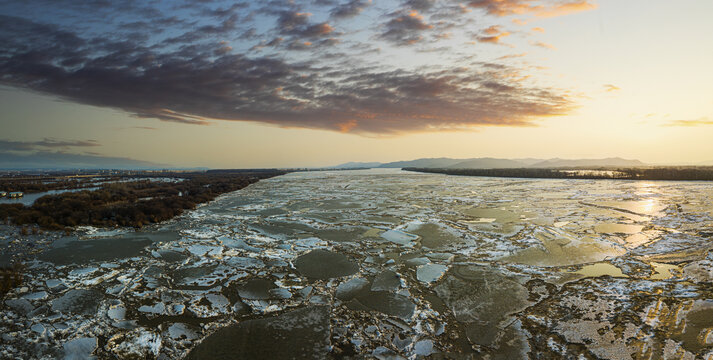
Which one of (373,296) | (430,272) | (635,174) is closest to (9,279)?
(373,296)

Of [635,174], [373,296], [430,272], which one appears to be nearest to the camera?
[373,296]

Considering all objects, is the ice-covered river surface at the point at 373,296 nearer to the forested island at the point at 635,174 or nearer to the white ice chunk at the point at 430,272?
the white ice chunk at the point at 430,272

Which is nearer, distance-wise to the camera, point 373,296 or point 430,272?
point 373,296

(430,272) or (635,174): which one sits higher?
(635,174)

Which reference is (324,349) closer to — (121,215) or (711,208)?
(121,215)

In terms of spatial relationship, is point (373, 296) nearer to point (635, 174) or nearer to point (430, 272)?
point (430, 272)

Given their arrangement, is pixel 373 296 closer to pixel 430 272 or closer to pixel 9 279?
pixel 430 272

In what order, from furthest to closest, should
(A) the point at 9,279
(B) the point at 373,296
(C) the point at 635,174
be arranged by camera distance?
(C) the point at 635,174, (A) the point at 9,279, (B) the point at 373,296

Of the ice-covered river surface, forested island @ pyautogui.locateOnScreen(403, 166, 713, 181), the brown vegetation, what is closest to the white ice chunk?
the ice-covered river surface

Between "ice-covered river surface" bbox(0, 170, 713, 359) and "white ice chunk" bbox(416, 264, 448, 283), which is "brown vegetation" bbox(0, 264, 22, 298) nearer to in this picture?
"ice-covered river surface" bbox(0, 170, 713, 359)
